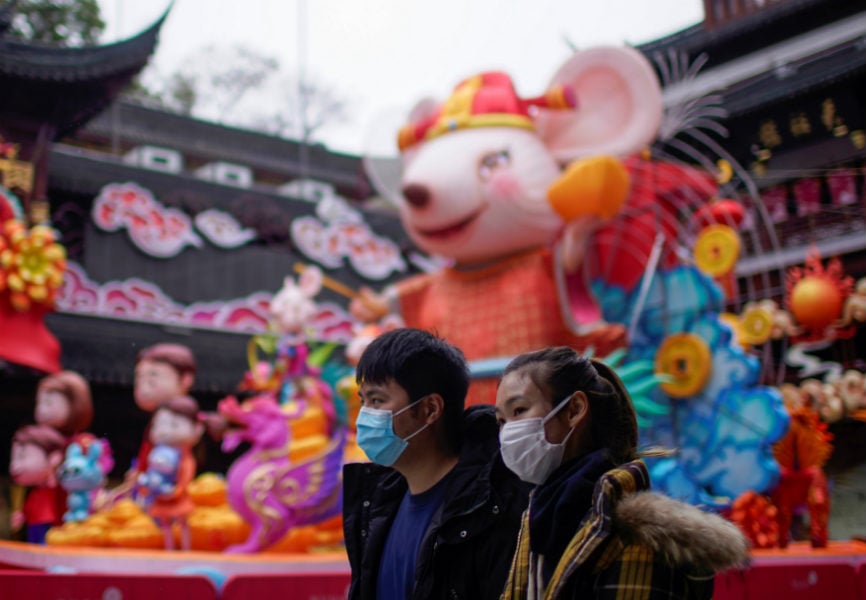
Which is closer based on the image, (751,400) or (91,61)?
(751,400)

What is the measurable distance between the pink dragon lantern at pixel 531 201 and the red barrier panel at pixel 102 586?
2.23m

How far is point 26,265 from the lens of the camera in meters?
7.68

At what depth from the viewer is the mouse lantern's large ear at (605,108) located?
6062mm

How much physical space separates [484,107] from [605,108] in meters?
0.79

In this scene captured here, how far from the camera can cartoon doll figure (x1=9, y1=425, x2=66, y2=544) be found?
7.51m

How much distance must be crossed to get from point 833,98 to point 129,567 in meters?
9.35

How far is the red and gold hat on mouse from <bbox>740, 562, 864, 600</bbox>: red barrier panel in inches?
123

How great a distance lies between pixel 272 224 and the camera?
39.3ft

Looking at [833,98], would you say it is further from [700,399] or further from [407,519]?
[407,519]

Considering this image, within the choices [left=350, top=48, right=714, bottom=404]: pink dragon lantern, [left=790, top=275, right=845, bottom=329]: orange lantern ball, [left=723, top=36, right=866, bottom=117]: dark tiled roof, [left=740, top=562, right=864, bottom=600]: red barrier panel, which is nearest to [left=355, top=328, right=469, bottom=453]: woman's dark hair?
[left=740, top=562, right=864, bottom=600]: red barrier panel

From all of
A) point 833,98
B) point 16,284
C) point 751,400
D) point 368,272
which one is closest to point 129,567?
point 16,284

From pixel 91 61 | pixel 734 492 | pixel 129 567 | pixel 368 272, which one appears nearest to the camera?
pixel 129 567

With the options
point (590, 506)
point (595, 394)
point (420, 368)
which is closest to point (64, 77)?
point (420, 368)

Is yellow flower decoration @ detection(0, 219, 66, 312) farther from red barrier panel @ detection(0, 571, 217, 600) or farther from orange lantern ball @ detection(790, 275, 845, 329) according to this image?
orange lantern ball @ detection(790, 275, 845, 329)
